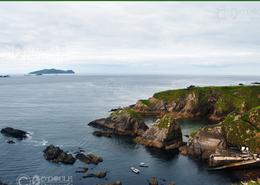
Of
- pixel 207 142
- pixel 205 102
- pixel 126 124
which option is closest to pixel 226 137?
pixel 207 142

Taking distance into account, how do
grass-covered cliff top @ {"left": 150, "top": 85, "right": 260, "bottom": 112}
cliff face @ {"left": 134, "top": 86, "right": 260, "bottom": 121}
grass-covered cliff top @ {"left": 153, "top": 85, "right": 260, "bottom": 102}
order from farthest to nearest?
grass-covered cliff top @ {"left": 153, "top": 85, "right": 260, "bottom": 102} → grass-covered cliff top @ {"left": 150, "top": 85, "right": 260, "bottom": 112} → cliff face @ {"left": 134, "top": 86, "right": 260, "bottom": 121}

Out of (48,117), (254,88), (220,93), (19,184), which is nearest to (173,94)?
(220,93)

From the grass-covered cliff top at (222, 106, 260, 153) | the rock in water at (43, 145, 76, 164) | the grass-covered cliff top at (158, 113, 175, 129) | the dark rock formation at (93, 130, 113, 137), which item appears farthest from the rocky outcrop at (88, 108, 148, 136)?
the rock in water at (43, 145, 76, 164)

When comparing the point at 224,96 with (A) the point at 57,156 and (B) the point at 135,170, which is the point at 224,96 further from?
(A) the point at 57,156

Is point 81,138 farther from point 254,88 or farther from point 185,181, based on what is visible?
point 254,88

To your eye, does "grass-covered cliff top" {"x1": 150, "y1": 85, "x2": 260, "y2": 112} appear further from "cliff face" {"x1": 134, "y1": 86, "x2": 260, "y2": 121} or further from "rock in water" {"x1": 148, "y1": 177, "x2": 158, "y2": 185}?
"rock in water" {"x1": 148, "y1": 177, "x2": 158, "y2": 185}

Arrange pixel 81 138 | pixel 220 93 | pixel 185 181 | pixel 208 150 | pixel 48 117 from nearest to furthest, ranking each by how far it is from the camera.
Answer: pixel 185 181 < pixel 208 150 < pixel 81 138 < pixel 48 117 < pixel 220 93
